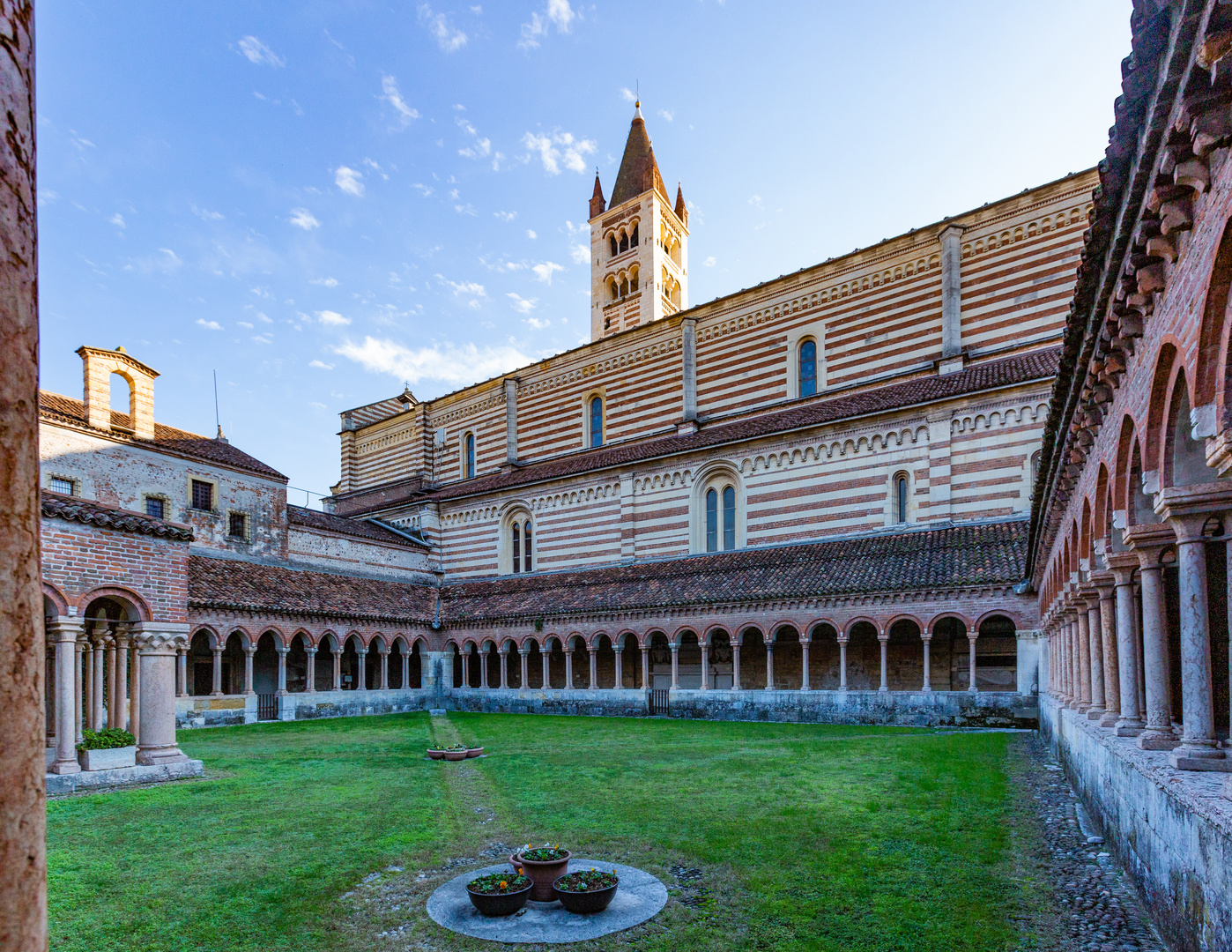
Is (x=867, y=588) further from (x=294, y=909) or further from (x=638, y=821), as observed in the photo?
(x=294, y=909)

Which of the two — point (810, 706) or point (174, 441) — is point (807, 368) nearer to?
point (810, 706)

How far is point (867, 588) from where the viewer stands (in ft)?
76.9

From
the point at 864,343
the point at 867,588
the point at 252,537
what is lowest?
the point at 867,588

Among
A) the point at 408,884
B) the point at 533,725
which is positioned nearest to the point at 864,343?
the point at 533,725

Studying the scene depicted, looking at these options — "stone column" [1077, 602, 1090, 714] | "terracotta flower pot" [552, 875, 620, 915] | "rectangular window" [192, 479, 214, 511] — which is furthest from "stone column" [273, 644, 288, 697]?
"stone column" [1077, 602, 1090, 714]

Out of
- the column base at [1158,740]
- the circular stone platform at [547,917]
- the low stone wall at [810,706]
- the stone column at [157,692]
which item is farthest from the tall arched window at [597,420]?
the column base at [1158,740]

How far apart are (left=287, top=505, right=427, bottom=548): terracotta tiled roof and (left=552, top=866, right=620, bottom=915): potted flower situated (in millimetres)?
29338

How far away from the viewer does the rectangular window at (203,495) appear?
1169 inches

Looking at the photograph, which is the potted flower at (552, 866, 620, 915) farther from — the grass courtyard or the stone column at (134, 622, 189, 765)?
the stone column at (134, 622, 189, 765)

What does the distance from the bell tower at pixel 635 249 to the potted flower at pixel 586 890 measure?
41986 millimetres

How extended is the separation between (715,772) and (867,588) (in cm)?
1090

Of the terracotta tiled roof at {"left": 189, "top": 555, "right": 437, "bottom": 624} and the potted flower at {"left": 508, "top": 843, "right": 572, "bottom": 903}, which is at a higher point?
the terracotta tiled roof at {"left": 189, "top": 555, "right": 437, "bottom": 624}

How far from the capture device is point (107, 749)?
1361 cm

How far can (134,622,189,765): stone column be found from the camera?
14266 mm
